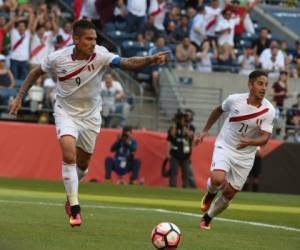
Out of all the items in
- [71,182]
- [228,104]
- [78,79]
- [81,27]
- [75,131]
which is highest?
[81,27]

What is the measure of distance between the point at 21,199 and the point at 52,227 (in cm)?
516

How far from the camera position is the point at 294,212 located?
19.7 m

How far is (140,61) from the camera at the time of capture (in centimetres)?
1277

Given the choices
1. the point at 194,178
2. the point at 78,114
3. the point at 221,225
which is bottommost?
the point at 194,178

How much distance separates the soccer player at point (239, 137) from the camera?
48.2 ft

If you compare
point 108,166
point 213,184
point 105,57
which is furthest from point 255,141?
point 108,166

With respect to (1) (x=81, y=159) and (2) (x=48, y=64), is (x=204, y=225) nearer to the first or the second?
(1) (x=81, y=159)

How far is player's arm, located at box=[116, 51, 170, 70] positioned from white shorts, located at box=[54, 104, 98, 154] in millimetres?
970

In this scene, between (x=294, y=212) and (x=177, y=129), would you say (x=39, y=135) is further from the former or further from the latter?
(x=294, y=212)

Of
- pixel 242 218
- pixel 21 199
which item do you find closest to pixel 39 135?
pixel 21 199

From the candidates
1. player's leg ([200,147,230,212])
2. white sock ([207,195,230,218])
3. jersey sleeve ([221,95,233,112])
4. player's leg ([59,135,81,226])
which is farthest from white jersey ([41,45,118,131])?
jersey sleeve ([221,95,233,112])

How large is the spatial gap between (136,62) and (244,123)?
271cm

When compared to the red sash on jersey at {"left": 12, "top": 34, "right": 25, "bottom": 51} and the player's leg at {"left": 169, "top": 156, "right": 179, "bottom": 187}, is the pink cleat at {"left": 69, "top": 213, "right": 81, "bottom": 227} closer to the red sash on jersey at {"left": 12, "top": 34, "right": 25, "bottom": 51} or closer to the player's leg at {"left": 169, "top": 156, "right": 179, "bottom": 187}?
the player's leg at {"left": 169, "top": 156, "right": 179, "bottom": 187}

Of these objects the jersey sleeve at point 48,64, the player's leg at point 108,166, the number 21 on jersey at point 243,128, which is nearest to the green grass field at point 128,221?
the number 21 on jersey at point 243,128
